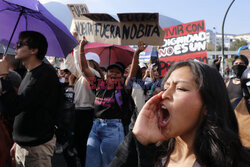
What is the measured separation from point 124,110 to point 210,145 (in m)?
2.03

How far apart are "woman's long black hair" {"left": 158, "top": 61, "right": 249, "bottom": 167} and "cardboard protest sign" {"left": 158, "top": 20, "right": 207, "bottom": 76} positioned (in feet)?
13.9

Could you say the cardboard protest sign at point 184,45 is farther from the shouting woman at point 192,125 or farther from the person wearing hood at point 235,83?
the shouting woman at point 192,125

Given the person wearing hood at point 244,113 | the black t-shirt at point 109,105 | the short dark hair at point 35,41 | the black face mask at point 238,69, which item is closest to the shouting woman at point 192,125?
the person wearing hood at point 244,113

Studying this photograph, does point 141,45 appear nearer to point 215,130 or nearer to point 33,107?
point 33,107

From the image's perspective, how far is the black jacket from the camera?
83.0 inches

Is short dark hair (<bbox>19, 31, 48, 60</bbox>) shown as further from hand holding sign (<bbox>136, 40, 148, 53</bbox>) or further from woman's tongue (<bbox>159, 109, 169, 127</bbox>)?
woman's tongue (<bbox>159, 109, 169, 127</bbox>)

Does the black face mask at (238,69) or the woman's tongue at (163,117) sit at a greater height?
the black face mask at (238,69)

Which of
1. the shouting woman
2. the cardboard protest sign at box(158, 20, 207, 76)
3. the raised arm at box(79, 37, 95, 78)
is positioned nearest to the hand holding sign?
the raised arm at box(79, 37, 95, 78)

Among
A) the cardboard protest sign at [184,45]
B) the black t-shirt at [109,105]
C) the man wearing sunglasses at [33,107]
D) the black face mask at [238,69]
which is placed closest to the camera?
the man wearing sunglasses at [33,107]

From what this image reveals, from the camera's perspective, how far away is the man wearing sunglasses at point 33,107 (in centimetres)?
210

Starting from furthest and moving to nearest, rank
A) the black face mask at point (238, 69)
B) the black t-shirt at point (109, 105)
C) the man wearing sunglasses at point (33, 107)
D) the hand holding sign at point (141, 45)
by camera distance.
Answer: the black face mask at point (238, 69) → the hand holding sign at point (141, 45) → the black t-shirt at point (109, 105) → the man wearing sunglasses at point (33, 107)

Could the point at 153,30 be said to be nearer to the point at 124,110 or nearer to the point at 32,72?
the point at 124,110

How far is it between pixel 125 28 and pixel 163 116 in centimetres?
238

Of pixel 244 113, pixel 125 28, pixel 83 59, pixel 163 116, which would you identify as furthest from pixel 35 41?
pixel 244 113
